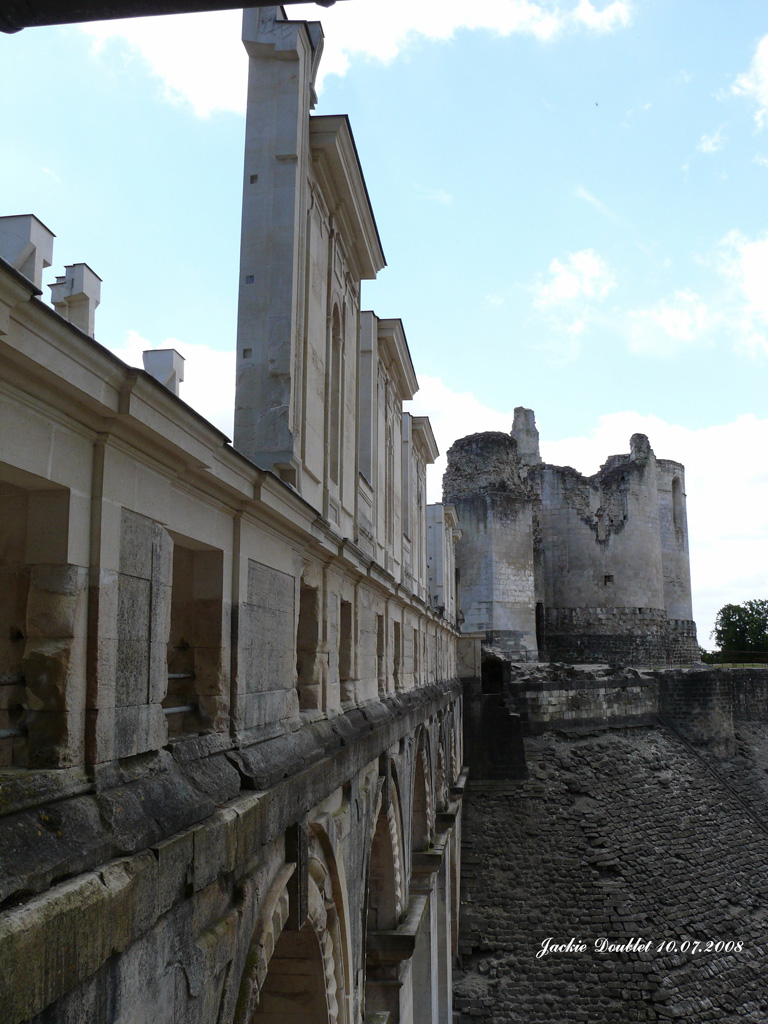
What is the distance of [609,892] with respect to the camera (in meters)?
17.4

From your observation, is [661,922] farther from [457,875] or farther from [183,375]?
[183,375]

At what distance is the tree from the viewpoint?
5516cm

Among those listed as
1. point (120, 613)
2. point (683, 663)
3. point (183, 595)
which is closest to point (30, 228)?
point (120, 613)

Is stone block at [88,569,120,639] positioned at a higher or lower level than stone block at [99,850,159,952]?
higher

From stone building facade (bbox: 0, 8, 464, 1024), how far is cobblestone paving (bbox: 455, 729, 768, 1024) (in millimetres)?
9391

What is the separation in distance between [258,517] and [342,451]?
358 cm

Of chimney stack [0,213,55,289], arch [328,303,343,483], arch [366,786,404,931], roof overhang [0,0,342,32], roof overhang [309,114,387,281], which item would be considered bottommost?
arch [366,786,404,931]

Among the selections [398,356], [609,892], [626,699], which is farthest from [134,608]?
[626,699]

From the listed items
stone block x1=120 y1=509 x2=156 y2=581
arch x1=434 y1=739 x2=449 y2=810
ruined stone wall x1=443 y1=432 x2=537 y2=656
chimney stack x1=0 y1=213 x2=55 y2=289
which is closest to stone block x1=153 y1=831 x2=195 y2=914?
stone block x1=120 y1=509 x2=156 y2=581

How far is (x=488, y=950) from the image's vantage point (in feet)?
53.3

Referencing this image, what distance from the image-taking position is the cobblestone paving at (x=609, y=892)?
48.6ft

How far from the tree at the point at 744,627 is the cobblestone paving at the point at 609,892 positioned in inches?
1327

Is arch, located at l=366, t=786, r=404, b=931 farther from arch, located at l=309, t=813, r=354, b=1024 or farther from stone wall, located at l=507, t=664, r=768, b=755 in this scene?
stone wall, located at l=507, t=664, r=768, b=755

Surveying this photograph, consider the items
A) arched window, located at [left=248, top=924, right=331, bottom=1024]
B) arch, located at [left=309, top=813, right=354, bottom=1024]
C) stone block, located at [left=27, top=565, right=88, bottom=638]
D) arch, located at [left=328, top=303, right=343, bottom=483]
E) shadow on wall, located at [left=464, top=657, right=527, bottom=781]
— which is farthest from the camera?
shadow on wall, located at [left=464, top=657, right=527, bottom=781]
